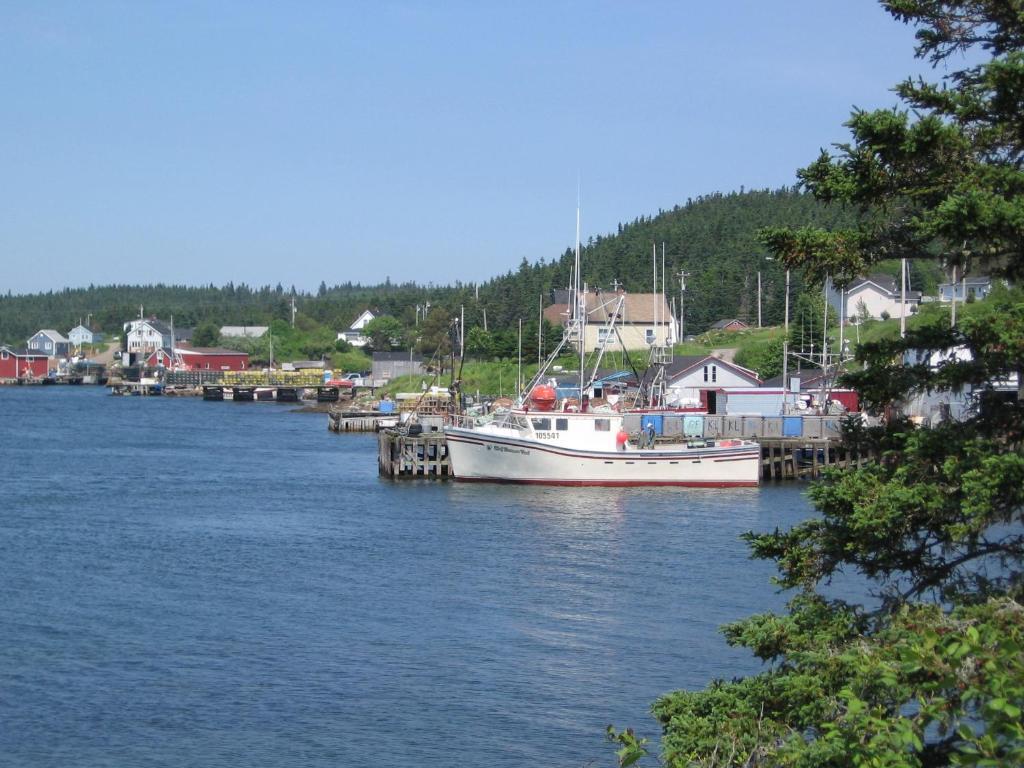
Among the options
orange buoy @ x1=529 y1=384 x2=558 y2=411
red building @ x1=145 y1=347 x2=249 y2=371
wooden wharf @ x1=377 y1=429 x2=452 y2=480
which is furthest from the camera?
red building @ x1=145 y1=347 x2=249 y2=371

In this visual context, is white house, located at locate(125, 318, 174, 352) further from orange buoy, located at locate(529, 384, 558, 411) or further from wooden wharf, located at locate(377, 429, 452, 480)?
orange buoy, located at locate(529, 384, 558, 411)

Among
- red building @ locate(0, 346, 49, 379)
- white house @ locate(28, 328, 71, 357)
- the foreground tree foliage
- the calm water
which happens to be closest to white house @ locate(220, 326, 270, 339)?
white house @ locate(28, 328, 71, 357)

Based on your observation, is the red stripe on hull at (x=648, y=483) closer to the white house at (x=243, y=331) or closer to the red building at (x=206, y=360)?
the red building at (x=206, y=360)

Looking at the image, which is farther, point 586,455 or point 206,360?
point 206,360

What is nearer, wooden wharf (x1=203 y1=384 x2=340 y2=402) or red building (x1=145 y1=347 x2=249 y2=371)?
wooden wharf (x1=203 y1=384 x2=340 y2=402)

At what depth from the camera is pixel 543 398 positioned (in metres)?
47.6

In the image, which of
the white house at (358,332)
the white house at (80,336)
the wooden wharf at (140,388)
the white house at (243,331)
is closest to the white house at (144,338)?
the white house at (243,331)

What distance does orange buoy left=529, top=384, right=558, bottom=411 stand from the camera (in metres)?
47.6

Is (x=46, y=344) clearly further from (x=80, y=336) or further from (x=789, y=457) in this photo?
(x=789, y=457)

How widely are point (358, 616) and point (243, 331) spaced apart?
165 meters

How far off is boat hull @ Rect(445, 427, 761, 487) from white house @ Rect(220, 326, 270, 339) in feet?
438

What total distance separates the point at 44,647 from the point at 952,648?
18.8 meters

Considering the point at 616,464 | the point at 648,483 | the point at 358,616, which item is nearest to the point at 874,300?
the point at 648,483

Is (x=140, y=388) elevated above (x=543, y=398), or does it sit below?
above
